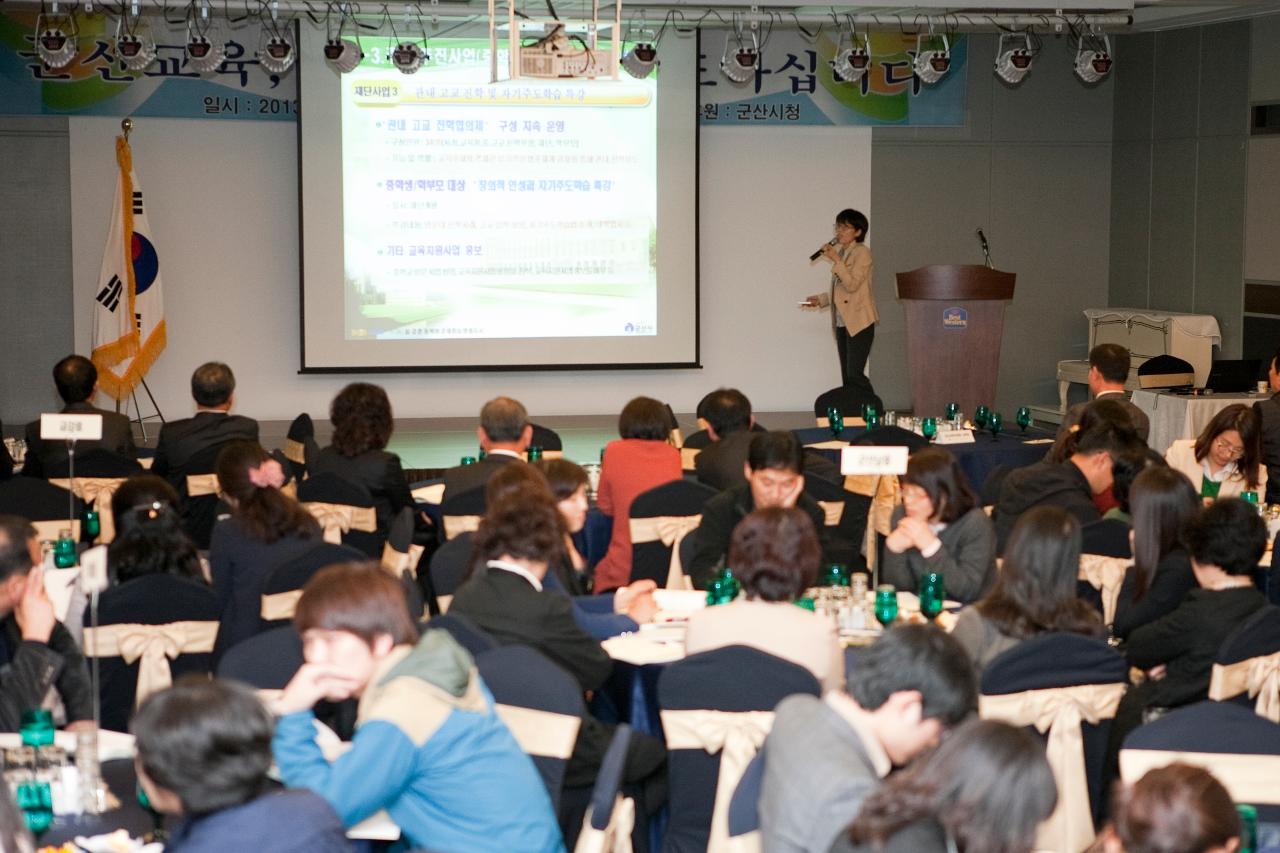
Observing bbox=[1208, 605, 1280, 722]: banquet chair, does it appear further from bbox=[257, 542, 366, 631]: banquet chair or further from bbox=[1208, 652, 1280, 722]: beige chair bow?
bbox=[257, 542, 366, 631]: banquet chair

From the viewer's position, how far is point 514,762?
10.00 ft

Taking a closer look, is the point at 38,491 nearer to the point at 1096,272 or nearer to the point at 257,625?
the point at 257,625

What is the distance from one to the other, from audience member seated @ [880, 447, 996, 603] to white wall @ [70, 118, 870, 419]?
8034 mm

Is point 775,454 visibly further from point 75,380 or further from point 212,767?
point 75,380

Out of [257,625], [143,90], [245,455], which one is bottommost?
[257,625]

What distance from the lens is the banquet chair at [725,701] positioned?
12.2 ft

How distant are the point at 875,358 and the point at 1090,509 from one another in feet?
26.1

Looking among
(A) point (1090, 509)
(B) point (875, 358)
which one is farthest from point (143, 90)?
(A) point (1090, 509)

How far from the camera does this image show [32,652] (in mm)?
3803

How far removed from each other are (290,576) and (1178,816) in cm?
323

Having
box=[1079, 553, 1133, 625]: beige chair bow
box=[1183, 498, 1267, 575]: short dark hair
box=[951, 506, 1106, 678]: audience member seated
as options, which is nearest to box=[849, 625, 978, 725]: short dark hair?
box=[951, 506, 1106, 678]: audience member seated

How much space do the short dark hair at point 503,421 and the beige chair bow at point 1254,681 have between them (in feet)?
9.98

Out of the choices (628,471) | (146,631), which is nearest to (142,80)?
(628,471)

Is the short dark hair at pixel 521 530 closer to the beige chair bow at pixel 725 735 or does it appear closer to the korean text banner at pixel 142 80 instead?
the beige chair bow at pixel 725 735
